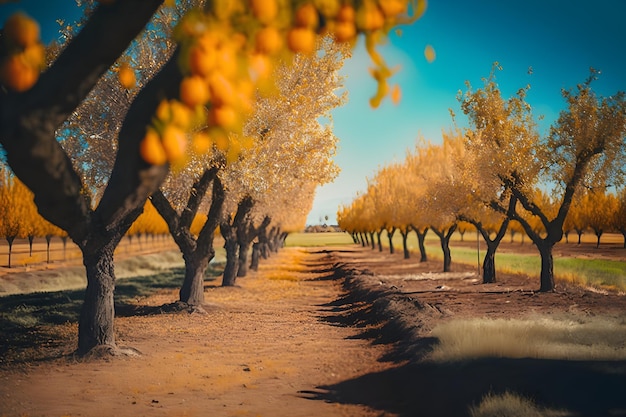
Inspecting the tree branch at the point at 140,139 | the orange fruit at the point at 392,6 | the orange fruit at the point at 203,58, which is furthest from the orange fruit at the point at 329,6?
the tree branch at the point at 140,139

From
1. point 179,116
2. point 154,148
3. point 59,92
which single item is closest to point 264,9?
point 179,116

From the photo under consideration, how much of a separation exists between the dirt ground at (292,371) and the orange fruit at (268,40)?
729 centimetres

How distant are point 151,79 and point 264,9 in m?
2.34

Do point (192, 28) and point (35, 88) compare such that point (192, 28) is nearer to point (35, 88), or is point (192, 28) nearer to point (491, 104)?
point (35, 88)

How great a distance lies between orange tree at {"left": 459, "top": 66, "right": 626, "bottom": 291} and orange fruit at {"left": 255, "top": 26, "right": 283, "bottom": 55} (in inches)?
974

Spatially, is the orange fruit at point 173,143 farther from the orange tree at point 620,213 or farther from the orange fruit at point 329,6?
the orange tree at point 620,213

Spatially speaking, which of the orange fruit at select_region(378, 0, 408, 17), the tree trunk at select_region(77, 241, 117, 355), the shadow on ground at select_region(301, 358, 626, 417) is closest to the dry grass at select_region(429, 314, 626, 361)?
the shadow on ground at select_region(301, 358, 626, 417)

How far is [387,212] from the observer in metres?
64.9

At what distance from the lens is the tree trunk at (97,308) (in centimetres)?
1468

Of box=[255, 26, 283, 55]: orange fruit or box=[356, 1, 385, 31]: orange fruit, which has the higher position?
box=[356, 1, 385, 31]: orange fruit

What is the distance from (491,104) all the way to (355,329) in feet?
47.8

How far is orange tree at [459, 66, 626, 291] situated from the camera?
25828 millimetres

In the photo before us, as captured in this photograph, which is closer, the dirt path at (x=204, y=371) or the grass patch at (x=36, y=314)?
the dirt path at (x=204, y=371)

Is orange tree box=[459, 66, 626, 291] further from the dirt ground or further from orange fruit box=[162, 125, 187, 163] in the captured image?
orange fruit box=[162, 125, 187, 163]
